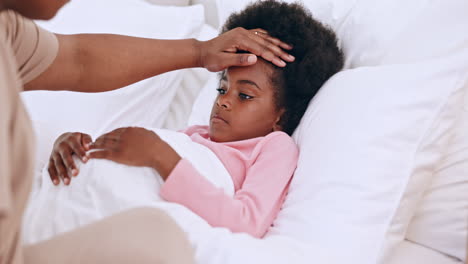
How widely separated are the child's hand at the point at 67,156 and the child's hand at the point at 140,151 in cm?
3

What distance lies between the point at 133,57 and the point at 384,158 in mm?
671

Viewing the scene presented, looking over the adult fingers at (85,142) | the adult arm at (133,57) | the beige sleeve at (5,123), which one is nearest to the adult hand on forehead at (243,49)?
the adult arm at (133,57)

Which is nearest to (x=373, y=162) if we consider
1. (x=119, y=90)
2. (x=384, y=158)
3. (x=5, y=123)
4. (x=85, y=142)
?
(x=384, y=158)

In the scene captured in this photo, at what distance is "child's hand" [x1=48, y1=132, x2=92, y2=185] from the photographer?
42.8 inches

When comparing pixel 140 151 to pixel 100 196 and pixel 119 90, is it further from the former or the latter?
pixel 119 90

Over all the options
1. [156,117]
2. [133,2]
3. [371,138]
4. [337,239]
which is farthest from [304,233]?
[133,2]

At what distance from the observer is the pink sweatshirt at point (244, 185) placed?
1041 mm

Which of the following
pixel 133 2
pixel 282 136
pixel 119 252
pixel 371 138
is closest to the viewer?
pixel 119 252

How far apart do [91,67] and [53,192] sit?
14.1 inches

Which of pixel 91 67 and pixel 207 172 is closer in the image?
pixel 207 172

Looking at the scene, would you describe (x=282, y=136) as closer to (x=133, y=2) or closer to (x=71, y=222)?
(x=71, y=222)

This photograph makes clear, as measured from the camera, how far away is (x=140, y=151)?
43.0 inches

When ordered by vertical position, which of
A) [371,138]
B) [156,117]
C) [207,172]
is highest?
[371,138]

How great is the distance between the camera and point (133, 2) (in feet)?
5.81
